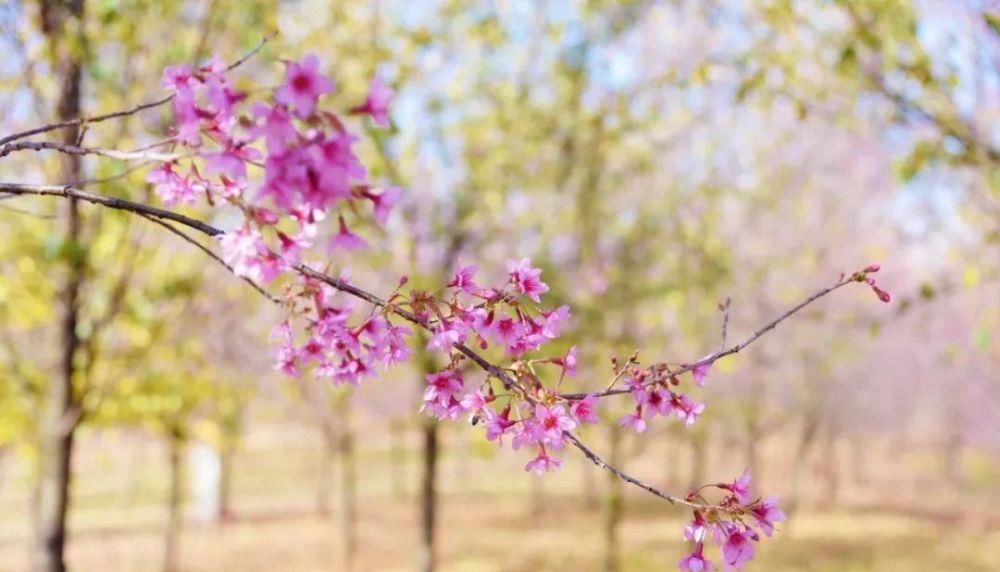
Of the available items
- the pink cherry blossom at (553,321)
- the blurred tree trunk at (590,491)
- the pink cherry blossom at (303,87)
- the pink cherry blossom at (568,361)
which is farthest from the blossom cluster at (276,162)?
the blurred tree trunk at (590,491)

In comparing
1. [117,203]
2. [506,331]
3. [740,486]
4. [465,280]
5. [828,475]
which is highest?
[117,203]

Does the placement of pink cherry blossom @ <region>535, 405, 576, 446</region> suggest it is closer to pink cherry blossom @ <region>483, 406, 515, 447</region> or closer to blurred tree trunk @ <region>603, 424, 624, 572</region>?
pink cherry blossom @ <region>483, 406, 515, 447</region>

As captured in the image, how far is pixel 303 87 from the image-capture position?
4.91 feet

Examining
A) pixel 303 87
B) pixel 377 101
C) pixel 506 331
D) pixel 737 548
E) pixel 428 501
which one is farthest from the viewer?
pixel 428 501

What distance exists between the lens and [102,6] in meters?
4.56

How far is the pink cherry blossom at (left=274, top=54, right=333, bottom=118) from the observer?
58.4 inches

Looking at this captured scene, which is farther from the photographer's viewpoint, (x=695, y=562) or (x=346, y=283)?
(x=695, y=562)

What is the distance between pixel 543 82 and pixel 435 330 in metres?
10.9

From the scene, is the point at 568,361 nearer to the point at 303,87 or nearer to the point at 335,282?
the point at 335,282

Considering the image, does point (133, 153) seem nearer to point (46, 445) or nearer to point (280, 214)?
point (280, 214)

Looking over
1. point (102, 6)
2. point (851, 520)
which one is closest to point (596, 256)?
point (102, 6)

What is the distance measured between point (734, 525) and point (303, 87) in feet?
4.29

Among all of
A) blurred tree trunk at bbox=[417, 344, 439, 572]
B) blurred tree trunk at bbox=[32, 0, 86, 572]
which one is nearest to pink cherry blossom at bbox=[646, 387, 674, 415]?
blurred tree trunk at bbox=[32, 0, 86, 572]

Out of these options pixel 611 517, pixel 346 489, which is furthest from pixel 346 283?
pixel 346 489
